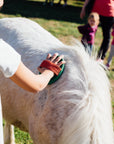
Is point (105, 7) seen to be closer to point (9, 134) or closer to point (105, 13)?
point (105, 13)

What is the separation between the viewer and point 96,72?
1744 mm

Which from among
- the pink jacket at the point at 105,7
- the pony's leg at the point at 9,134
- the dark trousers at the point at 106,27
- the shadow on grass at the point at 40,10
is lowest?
the shadow on grass at the point at 40,10

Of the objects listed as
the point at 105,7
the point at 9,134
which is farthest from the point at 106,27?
the point at 9,134

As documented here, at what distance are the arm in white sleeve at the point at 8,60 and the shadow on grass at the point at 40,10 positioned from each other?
8.05 m

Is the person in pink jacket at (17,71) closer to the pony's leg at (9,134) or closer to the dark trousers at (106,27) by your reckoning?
the pony's leg at (9,134)

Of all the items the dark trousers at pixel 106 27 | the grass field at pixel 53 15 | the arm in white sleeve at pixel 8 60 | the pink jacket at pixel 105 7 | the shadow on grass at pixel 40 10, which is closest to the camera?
the arm in white sleeve at pixel 8 60

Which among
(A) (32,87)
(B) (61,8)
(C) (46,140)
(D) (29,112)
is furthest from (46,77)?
(B) (61,8)

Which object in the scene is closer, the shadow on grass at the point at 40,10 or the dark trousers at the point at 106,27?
the dark trousers at the point at 106,27

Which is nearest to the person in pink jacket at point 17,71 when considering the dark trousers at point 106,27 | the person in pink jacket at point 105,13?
the person in pink jacket at point 105,13

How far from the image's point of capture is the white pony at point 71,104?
1519mm

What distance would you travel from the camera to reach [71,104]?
1.65 meters

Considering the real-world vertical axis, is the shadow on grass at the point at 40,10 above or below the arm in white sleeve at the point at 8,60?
below

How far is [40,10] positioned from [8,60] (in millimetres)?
9585

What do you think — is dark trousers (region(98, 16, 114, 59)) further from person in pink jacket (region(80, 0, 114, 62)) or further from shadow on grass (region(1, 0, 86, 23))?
shadow on grass (region(1, 0, 86, 23))
